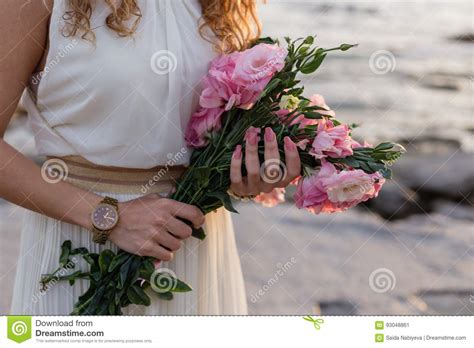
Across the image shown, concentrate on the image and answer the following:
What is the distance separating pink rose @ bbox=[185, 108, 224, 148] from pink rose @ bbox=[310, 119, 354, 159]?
0.23 m

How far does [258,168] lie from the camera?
1672 millimetres

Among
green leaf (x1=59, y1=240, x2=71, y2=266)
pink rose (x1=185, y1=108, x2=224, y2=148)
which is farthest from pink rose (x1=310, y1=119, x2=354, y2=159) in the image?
green leaf (x1=59, y1=240, x2=71, y2=266)

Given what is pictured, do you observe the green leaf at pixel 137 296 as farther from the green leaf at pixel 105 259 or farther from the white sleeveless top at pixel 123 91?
the white sleeveless top at pixel 123 91

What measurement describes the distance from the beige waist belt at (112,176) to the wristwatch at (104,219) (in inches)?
2.5

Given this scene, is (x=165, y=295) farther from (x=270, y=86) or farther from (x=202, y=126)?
(x=270, y=86)

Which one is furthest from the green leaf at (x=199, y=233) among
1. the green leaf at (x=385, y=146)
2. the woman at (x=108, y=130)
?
the green leaf at (x=385, y=146)

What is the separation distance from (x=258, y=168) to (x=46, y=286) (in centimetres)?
56

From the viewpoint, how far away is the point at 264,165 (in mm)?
1694

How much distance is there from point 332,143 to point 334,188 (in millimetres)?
97

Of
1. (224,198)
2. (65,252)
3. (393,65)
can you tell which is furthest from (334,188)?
(393,65)

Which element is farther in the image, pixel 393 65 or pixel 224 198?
pixel 393 65

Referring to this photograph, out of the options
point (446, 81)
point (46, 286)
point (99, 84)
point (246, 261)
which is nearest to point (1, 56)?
point (99, 84)
